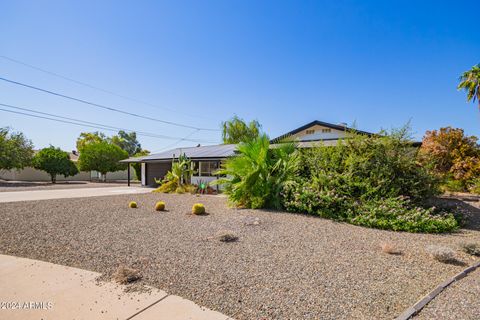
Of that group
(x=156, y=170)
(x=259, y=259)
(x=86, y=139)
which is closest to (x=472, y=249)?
(x=259, y=259)

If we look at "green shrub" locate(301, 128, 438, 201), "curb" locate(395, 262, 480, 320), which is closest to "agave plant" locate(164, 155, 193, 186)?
"green shrub" locate(301, 128, 438, 201)

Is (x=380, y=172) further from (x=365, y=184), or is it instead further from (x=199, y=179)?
(x=199, y=179)

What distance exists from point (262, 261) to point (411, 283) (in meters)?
2.08

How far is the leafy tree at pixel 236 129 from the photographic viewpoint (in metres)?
32.0

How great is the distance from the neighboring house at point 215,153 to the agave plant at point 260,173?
3.55 feet

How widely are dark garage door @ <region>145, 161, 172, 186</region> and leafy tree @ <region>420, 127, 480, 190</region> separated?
68.6ft

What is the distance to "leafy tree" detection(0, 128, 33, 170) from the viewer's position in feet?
75.1

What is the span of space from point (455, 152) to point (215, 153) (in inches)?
678

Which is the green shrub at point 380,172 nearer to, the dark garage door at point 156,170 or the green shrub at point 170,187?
the green shrub at point 170,187

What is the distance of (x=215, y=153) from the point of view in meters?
18.0

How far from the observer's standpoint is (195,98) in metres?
21.2

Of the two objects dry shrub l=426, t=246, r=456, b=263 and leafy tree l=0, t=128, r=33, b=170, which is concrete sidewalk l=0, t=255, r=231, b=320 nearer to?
dry shrub l=426, t=246, r=456, b=263

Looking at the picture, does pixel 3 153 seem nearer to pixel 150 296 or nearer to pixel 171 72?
pixel 171 72

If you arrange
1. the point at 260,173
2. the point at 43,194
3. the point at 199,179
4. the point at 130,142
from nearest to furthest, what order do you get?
the point at 260,173 < the point at 43,194 < the point at 199,179 < the point at 130,142
